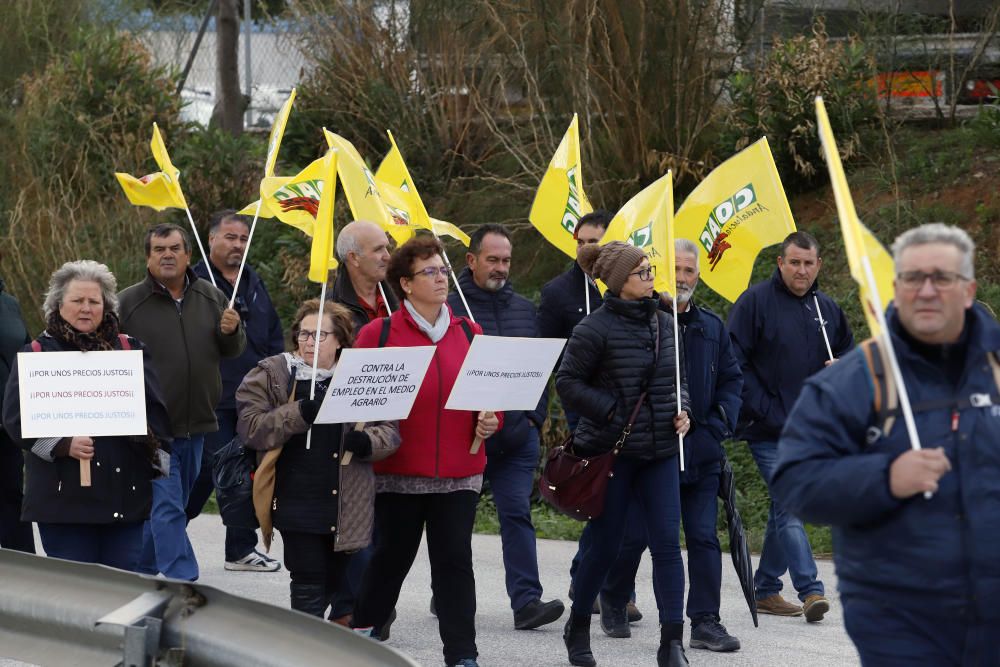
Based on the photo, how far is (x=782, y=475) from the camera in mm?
4398

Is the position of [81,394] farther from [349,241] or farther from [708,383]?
[708,383]

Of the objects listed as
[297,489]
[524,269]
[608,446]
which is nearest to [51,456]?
[297,489]

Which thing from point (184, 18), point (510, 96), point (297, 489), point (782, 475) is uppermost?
point (184, 18)

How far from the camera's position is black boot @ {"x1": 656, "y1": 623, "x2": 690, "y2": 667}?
7.27 m

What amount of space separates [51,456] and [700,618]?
314 cm

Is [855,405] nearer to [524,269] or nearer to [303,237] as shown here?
[524,269]

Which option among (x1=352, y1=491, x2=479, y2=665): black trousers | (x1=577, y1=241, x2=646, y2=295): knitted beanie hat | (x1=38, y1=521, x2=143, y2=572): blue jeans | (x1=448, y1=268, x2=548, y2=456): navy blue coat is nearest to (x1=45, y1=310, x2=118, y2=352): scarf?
(x1=38, y1=521, x2=143, y2=572): blue jeans

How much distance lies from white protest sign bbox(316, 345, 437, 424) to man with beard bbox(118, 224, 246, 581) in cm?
222

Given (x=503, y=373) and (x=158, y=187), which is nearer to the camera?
(x=503, y=373)

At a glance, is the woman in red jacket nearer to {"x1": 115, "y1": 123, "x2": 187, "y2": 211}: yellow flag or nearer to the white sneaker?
Answer: the white sneaker

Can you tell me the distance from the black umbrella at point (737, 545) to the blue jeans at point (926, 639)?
12.6 feet

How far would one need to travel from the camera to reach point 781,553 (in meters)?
9.00

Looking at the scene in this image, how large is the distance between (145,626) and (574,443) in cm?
316

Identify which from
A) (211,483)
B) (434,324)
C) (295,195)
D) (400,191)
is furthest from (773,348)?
(211,483)
